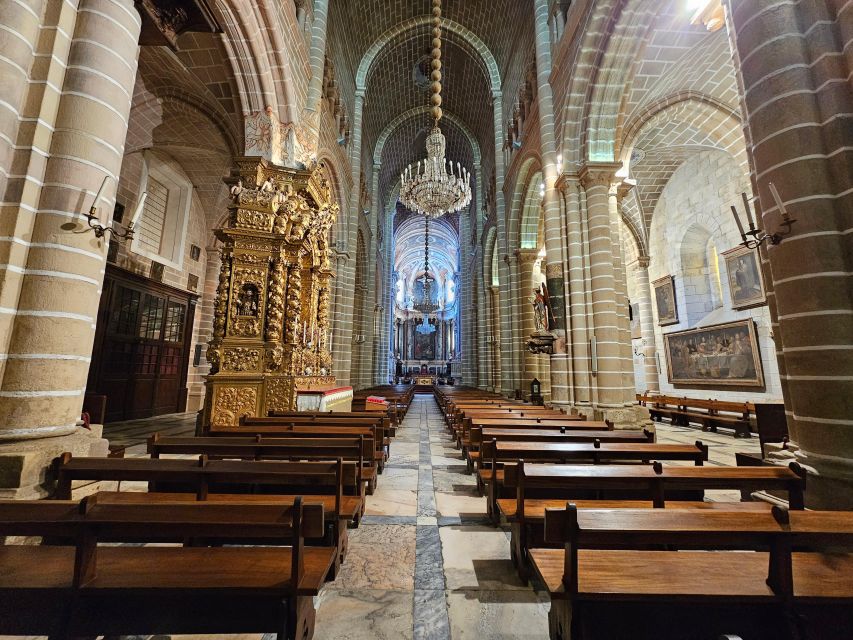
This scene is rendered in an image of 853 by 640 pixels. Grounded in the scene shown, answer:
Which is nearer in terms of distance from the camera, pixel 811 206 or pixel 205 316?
pixel 811 206

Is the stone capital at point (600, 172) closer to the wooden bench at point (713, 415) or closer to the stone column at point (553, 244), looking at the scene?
the stone column at point (553, 244)

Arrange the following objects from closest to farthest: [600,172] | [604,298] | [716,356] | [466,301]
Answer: [604,298] < [600,172] < [716,356] < [466,301]

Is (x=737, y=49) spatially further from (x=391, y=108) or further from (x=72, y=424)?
(x=391, y=108)

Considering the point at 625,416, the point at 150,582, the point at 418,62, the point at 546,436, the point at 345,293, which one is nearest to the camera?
the point at 150,582

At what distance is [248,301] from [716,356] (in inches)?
514

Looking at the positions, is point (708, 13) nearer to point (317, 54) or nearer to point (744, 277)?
point (744, 277)

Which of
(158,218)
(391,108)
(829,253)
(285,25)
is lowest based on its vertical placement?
(829,253)

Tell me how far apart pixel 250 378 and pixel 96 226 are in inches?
136

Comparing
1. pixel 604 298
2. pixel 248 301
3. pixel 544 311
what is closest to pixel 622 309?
pixel 604 298

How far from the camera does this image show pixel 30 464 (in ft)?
7.18

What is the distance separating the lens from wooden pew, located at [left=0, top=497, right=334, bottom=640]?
1.22 meters

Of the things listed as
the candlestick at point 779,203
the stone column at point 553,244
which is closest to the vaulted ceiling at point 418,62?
the stone column at point 553,244

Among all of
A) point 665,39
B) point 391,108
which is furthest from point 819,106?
point 391,108

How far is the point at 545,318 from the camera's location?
8.20 metres
